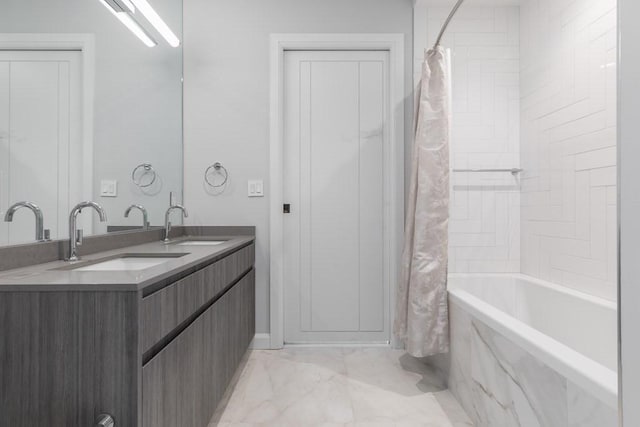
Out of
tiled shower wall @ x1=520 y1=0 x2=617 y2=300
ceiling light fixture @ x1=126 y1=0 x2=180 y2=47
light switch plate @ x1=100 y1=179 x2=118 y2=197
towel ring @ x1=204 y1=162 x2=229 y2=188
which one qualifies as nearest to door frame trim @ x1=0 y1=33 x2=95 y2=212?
light switch plate @ x1=100 y1=179 x2=118 y2=197

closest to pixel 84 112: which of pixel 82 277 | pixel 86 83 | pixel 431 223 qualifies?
pixel 86 83

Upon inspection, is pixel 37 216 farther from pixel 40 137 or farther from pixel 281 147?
pixel 281 147

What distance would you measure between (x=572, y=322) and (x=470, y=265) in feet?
2.26

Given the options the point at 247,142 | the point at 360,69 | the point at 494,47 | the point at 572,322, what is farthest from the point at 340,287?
the point at 494,47

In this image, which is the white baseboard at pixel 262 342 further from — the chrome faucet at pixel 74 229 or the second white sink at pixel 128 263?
the chrome faucet at pixel 74 229

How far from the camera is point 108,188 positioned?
5.98ft

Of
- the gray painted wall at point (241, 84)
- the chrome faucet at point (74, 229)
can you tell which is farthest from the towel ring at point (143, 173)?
the chrome faucet at point (74, 229)

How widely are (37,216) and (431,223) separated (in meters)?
1.71

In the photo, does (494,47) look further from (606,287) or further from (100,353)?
→ (100,353)

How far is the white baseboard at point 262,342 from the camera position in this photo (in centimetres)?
258

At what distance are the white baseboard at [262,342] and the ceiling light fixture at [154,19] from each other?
1931 millimetres

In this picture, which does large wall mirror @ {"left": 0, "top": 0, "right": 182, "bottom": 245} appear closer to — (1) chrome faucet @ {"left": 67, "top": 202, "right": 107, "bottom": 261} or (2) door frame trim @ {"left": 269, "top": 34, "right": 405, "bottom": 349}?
(1) chrome faucet @ {"left": 67, "top": 202, "right": 107, "bottom": 261}

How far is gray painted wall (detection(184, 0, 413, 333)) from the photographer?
2.59 meters

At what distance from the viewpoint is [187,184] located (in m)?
2.61
